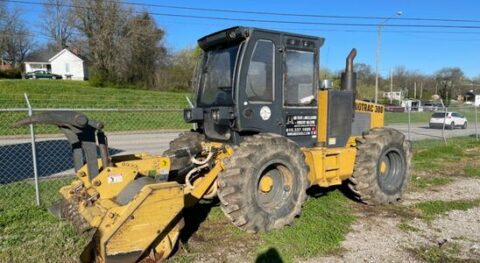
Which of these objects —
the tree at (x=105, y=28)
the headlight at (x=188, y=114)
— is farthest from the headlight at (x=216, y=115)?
the tree at (x=105, y=28)

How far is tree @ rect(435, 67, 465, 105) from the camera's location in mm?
89938

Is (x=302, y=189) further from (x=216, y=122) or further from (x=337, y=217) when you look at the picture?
(x=216, y=122)

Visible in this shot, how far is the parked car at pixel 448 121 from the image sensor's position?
29250mm

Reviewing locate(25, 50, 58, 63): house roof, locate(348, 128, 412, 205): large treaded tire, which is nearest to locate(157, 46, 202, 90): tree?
locate(25, 50, 58, 63): house roof

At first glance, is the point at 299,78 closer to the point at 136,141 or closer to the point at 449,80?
the point at 136,141

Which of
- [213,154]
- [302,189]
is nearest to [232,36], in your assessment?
[213,154]

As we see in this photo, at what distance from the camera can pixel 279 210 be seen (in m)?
5.41

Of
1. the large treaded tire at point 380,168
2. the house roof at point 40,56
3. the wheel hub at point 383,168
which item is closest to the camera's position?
the large treaded tire at point 380,168

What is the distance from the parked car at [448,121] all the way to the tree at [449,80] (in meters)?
62.3

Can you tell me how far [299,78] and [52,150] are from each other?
349 inches

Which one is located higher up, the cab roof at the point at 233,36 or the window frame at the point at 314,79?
the cab roof at the point at 233,36

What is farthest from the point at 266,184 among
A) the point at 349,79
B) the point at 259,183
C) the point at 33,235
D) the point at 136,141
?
the point at 136,141

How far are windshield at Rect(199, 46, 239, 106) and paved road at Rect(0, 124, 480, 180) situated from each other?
4.44m

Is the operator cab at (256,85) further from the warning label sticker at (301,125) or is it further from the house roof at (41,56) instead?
the house roof at (41,56)
